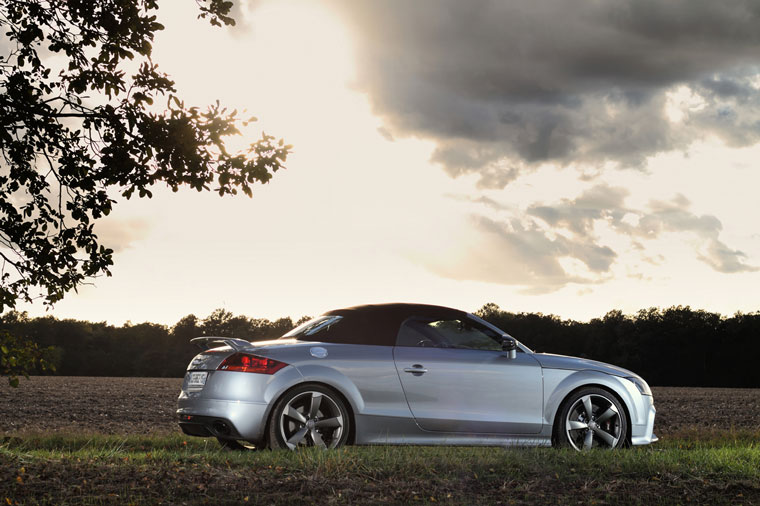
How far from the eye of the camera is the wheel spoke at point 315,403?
820cm

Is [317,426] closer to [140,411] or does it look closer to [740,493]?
[740,493]

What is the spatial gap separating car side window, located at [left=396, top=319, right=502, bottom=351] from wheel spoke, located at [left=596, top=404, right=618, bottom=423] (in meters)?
1.48

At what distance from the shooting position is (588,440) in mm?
9227

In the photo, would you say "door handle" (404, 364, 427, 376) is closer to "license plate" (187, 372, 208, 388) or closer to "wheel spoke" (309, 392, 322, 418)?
"wheel spoke" (309, 392, 322, 418)

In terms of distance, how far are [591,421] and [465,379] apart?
5.70 feet

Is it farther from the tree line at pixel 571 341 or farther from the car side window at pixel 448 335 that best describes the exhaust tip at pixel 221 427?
the tree line at pixel 571 341

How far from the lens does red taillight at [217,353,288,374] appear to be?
8.14 meters

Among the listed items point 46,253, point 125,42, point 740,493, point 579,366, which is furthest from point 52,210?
point 740,493

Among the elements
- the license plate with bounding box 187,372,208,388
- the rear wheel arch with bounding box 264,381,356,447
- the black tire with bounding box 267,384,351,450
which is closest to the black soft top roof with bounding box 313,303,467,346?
the rear wheel arch with bounding box 264,381,356,447

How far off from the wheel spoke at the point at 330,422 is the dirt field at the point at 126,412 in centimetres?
1251

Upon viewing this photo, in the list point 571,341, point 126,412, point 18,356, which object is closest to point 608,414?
point 18,356

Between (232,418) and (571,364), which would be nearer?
(232,418)

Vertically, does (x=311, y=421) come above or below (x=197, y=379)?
below

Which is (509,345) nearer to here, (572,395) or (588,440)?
(572,395)
